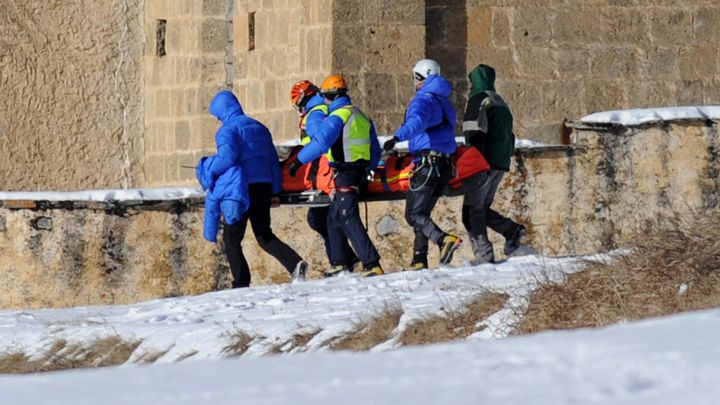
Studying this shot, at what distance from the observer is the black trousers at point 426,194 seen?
1612 centimetres

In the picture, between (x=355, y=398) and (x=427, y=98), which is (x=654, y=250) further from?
(x=355, y=398)

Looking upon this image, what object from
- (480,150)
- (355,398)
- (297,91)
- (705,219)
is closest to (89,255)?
(297,91)

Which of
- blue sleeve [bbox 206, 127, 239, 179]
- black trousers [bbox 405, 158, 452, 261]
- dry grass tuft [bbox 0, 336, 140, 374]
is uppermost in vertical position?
blue sleeve [bbox 206, 127, 239, 179]

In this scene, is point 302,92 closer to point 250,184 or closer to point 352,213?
point 250,184

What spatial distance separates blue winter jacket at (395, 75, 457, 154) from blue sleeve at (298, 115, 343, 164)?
0.43 metres

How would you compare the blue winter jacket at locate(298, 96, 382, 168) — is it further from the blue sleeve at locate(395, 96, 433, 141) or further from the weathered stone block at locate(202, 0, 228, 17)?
the weathered stone block at locate(202, 0, 228, 17)

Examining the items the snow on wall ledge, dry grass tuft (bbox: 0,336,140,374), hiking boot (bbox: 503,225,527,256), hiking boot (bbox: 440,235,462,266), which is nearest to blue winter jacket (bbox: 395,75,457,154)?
hiking boot (bbox: 440,235,462,266)

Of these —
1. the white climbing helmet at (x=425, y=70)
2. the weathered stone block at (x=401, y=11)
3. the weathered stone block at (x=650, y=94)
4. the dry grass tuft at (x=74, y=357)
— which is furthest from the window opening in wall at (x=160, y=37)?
the dry grass tuft at (x=74, y=357)

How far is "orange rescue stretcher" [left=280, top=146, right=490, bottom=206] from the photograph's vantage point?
53.9 ft

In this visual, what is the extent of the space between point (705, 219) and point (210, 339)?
2.91 metres

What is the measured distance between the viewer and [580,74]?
67.0 feet

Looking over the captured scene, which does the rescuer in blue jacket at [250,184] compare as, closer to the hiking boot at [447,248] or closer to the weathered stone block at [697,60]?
the hiking boot at [447,248]

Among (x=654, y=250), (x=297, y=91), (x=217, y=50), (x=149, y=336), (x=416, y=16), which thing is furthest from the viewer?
(x=217, y=50)

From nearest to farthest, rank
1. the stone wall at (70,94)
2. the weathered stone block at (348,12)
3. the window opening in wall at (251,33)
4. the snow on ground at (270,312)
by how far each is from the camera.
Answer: the snow on ground at (270,312), the weathered stone block at (348,12), the window opening in wall at (251,33), the stone wall at (70,94)
